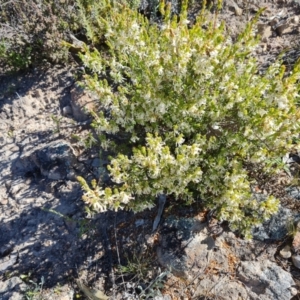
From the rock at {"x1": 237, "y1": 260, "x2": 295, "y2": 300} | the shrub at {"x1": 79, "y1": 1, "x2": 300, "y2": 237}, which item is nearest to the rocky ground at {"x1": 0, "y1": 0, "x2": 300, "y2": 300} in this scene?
the rock at {"x1": 237, "y1": 260, "x2": 295, "y2": 300}

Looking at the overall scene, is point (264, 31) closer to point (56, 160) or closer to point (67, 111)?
point (67, 111)

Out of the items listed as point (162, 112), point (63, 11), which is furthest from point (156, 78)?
point (63, 11)

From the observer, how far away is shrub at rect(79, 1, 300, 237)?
114 inches

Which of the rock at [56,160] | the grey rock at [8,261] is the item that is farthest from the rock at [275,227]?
the grey rock at [8,261]

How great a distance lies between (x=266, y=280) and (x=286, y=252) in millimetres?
369

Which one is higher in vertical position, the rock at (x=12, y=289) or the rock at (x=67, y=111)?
the rock at (x=67, y=111)

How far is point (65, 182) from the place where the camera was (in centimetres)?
470

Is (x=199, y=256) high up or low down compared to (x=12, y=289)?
up

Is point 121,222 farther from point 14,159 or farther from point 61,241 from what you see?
point 14,159

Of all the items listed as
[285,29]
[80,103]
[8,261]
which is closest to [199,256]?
[8,261]

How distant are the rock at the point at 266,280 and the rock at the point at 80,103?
2911 millimetres

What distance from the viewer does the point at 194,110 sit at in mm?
3131

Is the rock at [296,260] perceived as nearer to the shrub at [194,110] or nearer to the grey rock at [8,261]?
the shrub at [194,110]

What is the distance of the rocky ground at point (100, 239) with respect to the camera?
380 centimetres
